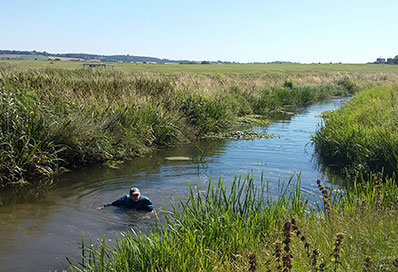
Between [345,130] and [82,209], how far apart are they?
874cm

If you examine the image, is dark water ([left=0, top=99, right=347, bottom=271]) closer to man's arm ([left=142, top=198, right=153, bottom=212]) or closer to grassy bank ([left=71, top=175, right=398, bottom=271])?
man's arm ([left=142, top=198, right=153, bottom=212])

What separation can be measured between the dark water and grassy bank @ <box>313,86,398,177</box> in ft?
2.40

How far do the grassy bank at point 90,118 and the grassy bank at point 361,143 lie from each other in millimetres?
5627

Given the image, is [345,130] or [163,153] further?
[163,153]

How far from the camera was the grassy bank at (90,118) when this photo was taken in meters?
11.1

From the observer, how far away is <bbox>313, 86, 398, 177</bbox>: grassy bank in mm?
10906

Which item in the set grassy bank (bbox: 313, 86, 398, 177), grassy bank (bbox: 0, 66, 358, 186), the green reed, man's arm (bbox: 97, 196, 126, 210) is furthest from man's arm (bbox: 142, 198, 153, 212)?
grassy bank (bbox: 313, 86, 398, 177)

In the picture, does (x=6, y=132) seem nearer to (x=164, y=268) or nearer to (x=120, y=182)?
(x=120, y=182)

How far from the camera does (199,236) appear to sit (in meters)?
5.82

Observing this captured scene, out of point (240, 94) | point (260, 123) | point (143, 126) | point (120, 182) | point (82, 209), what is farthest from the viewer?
point (240, 94)

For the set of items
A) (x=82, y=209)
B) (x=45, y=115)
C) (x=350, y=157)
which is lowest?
(x=82, y=209)

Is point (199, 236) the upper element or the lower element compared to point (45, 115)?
lower

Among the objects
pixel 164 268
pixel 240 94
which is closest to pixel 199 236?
pixel 164 268

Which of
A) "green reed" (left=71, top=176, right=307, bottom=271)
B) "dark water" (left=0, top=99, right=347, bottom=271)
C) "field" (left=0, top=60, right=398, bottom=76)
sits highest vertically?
"field" (left=0, top=60, right=398, bottom=76)
